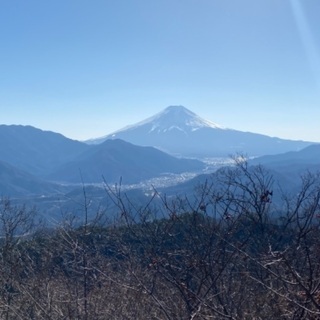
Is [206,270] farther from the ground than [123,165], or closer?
farther from the ground

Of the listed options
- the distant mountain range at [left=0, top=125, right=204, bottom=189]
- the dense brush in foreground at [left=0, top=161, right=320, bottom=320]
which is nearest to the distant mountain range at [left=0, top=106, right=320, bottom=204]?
the distant mountain range at [left=0, top=125, right=204, bottom=189]

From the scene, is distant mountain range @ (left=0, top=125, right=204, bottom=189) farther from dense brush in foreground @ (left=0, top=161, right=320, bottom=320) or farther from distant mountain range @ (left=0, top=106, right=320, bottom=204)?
dense brush in foreground @ (left=0, top=161, right=320, bottom=320)

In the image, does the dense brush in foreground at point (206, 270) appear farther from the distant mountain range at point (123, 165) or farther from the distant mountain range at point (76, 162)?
the distant mountain range at point (123, 165)

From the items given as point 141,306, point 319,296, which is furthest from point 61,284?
point 319,296

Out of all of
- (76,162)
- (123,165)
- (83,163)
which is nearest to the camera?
(123,165)

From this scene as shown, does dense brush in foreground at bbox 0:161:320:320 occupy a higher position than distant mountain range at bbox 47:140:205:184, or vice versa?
dense brush in foreground at bbox 0:161:320:320

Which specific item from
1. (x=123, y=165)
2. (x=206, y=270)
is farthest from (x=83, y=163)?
(x=206, y=270)

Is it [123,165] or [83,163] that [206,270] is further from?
[83,163]

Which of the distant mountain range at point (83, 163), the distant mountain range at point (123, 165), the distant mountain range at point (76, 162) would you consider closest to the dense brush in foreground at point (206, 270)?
the distant mountain range at point (83, 163)

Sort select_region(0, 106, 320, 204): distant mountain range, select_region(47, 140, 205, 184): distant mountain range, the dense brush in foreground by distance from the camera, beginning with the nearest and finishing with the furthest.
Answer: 1. the dense brush in foreground
2. select_region(0, 106, 320, 204): distant mountain range
3. select_region(47, 140, 205, 184): distant mountain range

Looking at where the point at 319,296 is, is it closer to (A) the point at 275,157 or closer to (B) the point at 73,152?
(A) the point at 275,157

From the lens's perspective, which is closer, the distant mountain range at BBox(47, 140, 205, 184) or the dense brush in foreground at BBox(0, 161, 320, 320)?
the dense brush in foreground at BBox(0, 161, 320, 320)
